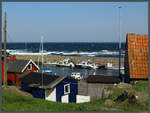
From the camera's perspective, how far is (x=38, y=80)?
25.4m

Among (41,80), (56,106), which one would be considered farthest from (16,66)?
(56,106)

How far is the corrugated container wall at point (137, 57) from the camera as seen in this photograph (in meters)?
20.9

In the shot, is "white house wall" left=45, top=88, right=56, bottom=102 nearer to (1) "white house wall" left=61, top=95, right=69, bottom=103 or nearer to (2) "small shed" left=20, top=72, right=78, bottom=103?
(2) "small shed" left=20, top=72, right=78, bottom=103

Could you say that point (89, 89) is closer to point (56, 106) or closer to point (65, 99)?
point (65, 99)

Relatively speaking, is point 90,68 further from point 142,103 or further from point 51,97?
point 142,103

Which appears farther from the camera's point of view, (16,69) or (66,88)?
(16,69)

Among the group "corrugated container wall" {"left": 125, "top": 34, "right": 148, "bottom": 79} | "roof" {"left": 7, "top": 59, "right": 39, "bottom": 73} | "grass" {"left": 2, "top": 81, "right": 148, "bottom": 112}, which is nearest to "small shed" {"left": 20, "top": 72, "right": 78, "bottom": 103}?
"corrugated container wall" {"left": 125, "top": 34, "right": 148, "bottom": 79}

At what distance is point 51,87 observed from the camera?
22.9 meters

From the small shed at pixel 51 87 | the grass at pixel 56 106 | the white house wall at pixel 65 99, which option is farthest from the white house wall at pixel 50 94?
the grass at pixel 56 106

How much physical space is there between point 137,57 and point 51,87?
7780 mm

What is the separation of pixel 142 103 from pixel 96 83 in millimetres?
14206

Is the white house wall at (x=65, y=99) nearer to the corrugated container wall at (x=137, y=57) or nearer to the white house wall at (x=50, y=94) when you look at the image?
the white house wall at (x=50, y=94)

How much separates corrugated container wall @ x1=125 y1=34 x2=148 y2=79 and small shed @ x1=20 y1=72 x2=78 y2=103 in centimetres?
→ 639

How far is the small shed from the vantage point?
23.0 metres
